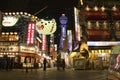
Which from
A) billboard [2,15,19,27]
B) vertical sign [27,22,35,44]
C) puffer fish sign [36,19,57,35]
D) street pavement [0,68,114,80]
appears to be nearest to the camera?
street pavement [0,68,114,80]

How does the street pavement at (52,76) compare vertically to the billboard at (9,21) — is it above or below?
below

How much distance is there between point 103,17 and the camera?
6047cm

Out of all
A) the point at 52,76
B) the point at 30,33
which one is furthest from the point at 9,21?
the point at 52,76

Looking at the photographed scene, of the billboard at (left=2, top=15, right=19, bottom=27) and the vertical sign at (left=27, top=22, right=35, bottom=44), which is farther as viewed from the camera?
the billboard at (left=2, top=15, right=19, bottom=27)

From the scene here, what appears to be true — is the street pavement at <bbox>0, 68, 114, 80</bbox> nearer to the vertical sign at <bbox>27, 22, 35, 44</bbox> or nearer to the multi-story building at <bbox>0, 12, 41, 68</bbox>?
the multi-story building at <bbox>0, 12, 41, 68</bbox>

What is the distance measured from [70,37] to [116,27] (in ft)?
87.2

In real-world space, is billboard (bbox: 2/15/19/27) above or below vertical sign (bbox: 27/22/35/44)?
above

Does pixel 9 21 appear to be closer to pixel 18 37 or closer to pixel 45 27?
pixel 18 37

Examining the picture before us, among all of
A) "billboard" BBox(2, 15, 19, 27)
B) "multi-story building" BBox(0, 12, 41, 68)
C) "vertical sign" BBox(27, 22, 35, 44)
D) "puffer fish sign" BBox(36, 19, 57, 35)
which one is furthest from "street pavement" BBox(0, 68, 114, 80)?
"billboard" BBox(2, 15, 19, 27)

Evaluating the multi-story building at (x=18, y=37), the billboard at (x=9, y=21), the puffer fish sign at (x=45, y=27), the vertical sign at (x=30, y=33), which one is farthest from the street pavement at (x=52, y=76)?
the billboard at (x=9, y=21)

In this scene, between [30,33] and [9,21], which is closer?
[30,33]

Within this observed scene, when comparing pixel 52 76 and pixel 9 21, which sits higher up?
pixel 9 21

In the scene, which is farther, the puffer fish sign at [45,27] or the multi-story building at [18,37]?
the multi-story building at [18,37]

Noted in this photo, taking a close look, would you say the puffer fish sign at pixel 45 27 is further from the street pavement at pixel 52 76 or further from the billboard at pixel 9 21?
the billboard at pixel 9 21
